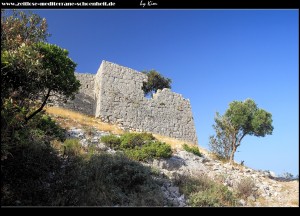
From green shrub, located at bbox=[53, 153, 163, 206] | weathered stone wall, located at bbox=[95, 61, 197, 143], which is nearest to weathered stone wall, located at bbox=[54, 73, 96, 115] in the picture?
weathered stone wall, located at bbox=[95, 61, 197, 143]

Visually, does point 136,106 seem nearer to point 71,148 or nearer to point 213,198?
point 71,148

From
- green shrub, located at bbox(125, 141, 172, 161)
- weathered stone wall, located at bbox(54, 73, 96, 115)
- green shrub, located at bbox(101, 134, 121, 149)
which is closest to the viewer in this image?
green shrub, located at bbox(125, 141, 172, 161)

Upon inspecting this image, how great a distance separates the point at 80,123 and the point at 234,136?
11.0 m

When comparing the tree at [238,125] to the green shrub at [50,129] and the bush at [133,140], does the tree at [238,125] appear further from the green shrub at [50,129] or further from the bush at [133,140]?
the green shrub at [50,129]

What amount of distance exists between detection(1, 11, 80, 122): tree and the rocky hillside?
3874 mm

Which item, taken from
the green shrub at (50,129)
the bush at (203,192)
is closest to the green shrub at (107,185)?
the bush at (203,192)

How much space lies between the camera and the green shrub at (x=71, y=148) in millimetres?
13070

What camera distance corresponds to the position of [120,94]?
85.8 feet

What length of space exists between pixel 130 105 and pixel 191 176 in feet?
45.2

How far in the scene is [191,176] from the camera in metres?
13.1

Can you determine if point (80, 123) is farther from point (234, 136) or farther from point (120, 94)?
point (234, 136)

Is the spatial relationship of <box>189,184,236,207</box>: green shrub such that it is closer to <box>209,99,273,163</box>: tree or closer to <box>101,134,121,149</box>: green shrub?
<box>101,134,121,149</box>: green shrub

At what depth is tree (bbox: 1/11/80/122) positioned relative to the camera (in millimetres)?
9273
